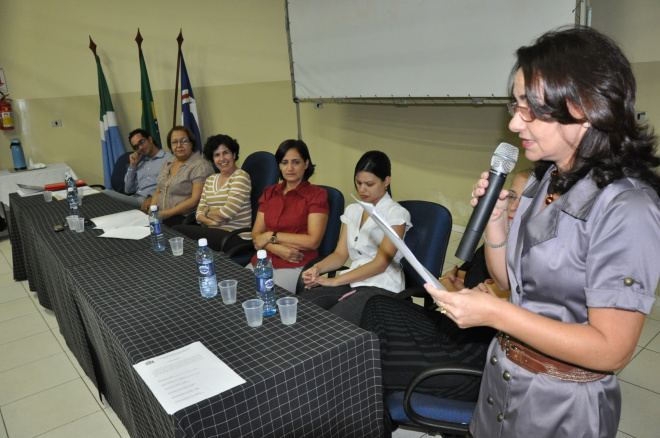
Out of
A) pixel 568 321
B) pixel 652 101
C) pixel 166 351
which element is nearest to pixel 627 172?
pixel 568 321

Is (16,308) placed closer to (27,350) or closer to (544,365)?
Answer: (27,350)

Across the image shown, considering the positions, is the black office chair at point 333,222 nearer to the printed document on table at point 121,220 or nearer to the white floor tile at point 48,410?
the printed document on table at point 121,220

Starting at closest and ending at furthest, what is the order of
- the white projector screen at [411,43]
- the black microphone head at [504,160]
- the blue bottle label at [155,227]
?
the black microphone head at [504,160], the blue bottle label at [155,227], the white projector screen at [411,43]

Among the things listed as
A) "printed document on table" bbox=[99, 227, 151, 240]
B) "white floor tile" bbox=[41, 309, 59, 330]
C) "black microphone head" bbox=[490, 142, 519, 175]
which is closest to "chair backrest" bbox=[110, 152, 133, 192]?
"white floor tile" bbox=[41, 309, 59, 330]

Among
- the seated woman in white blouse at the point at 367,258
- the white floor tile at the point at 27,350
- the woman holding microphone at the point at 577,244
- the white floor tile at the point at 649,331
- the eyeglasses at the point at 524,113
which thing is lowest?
the white floor tile at the point at 27,350

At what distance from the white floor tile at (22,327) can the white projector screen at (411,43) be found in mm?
3032

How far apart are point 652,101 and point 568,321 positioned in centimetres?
252

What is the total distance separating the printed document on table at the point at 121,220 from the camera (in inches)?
111

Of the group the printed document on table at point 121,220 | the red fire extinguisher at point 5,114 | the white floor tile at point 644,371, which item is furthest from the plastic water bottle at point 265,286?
the red fire extinguisher at point 5,114

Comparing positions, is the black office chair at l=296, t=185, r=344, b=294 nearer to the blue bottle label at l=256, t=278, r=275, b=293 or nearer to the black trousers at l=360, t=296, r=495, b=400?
the black trousers at l=360, t=296, r=495, b=400

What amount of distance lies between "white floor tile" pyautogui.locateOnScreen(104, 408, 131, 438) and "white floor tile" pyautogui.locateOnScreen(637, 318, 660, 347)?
8.80ft

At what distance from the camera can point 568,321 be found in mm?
962

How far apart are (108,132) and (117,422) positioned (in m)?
4.39

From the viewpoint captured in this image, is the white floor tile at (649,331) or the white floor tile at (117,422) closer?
the white floor tile at (117,422)
